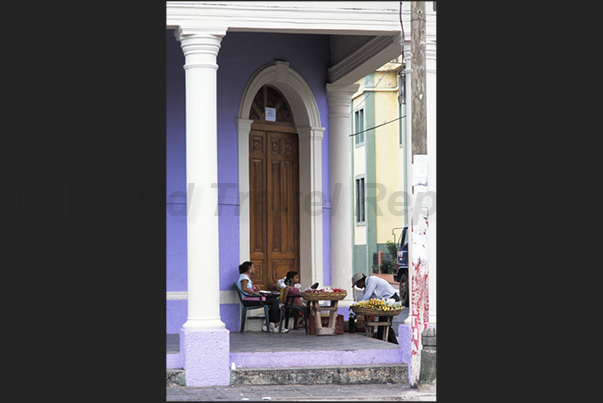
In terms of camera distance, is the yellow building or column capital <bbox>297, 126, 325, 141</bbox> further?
the yellow building

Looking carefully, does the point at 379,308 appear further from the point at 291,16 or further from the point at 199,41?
the point at 199,41

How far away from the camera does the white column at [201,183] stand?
9.34m

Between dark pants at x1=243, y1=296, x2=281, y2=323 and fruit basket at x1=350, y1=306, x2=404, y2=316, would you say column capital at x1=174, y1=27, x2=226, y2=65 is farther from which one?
fruit basket at x1=350, y1=306, x2=404, y2=316

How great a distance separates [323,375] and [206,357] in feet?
A: 4.88

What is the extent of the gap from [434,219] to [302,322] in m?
4.01

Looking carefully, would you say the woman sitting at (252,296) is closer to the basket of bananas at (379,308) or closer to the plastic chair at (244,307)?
the plastic chair at (244,307)

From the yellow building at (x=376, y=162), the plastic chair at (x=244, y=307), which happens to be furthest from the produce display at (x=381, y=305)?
the yellow building at (x=376, y=162)

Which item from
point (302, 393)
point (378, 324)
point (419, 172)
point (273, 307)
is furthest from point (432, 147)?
point (273, 307)

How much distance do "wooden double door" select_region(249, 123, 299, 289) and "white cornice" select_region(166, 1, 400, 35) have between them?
3294 mm

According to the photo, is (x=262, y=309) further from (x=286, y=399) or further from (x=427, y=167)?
(x=427, y=167)

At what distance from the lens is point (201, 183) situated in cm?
934

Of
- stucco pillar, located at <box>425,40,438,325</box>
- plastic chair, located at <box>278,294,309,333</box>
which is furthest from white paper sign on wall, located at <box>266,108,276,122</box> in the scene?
stucco pillar, located at <box>425,40,438,325</box>

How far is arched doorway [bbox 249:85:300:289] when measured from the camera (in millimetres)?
12734

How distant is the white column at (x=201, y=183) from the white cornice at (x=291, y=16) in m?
0.18
